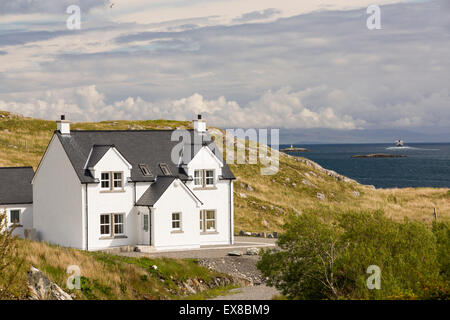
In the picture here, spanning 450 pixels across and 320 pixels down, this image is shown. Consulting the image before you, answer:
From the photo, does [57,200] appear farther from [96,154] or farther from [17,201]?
[17,201]

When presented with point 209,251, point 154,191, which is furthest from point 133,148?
point 209,251

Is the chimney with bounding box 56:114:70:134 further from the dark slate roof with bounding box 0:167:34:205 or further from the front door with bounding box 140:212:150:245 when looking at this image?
the front door with bounding box 140:212:150:245

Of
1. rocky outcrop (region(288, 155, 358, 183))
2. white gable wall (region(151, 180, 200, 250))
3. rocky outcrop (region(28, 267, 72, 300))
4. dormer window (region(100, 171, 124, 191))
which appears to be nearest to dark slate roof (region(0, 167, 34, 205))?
dormer window (region(100, 171, 124, 191))

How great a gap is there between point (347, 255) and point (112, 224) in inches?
879

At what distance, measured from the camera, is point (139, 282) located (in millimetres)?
35219

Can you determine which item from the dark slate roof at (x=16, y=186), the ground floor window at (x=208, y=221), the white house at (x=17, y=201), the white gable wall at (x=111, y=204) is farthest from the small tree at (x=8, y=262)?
the dark slate roof at (x=16, y=186)

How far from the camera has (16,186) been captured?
5134 centimetres

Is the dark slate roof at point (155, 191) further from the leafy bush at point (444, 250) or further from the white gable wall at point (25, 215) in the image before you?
the leafy bush at point (444, 250)

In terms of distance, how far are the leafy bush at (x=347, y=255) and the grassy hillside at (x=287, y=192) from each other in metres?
31.6

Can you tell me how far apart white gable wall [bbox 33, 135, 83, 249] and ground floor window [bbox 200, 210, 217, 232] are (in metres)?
9.09

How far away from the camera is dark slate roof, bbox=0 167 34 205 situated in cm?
4991

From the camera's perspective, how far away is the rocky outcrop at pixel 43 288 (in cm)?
2816

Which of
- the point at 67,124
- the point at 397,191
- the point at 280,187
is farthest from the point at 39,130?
the point at 67,124
